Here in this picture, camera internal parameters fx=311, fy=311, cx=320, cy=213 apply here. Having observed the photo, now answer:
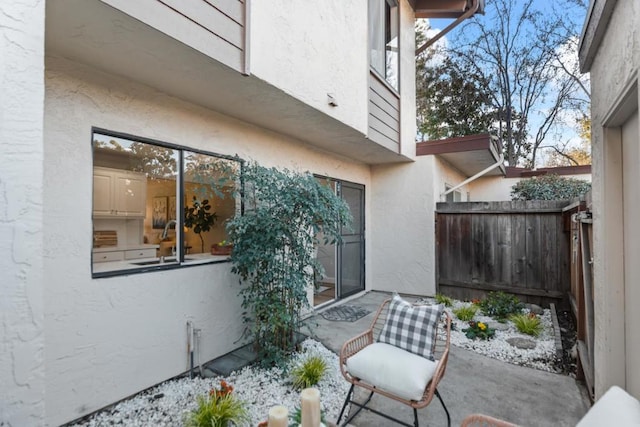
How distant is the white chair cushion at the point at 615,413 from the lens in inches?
45.8

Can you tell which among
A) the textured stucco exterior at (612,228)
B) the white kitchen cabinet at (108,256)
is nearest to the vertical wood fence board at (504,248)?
the textured stucco exterior at (612,228)

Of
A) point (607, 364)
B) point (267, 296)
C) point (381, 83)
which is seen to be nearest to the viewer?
point (607, 364)

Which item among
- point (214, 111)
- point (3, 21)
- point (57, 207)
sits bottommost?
point (57, 207)

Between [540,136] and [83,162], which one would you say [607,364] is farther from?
[540,136]

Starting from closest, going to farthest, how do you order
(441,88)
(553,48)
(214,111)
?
(214,111) < (553,48) < (441,88)

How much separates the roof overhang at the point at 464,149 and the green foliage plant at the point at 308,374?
446 cm

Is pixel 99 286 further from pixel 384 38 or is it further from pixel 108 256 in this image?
pixel 384 38

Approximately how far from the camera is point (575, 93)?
38.2 ft

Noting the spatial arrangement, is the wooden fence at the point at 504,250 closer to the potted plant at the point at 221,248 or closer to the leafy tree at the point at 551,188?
the leafy tree at the point at 551,188

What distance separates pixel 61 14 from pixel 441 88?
506 inches

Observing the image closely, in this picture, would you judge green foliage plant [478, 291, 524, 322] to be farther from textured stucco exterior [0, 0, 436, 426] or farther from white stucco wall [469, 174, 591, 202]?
white stucco wall [469, 174, 591, 202]

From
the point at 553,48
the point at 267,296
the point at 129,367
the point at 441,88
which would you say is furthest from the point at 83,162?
the point at 553,48

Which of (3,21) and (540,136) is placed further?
(540,136)

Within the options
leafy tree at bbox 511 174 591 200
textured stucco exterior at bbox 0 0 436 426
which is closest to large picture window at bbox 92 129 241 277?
textured stucco exterior at bbox 0 0 436 426
